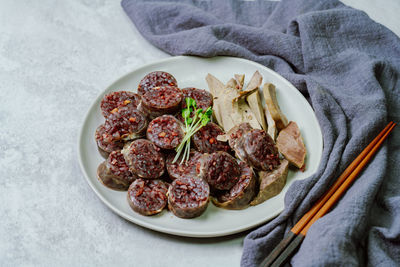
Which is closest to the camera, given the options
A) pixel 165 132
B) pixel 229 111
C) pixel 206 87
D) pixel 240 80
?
pixel 165 132

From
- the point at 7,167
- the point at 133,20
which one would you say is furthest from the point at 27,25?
the point at 7,167

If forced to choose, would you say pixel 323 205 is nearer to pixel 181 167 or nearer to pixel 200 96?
pixel 181 167

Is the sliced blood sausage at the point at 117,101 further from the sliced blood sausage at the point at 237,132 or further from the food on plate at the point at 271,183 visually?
the food on plate at the point at 271,183

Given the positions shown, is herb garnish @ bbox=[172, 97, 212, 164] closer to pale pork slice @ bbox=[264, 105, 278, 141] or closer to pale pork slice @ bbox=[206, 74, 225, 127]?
pale pork slice @ bbox=[206, 74, 225, 127]

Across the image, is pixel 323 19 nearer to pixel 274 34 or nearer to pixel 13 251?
pixel 274 34

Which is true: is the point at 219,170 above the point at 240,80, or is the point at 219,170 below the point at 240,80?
below

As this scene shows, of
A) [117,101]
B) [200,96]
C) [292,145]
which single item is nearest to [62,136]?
[117,101]
